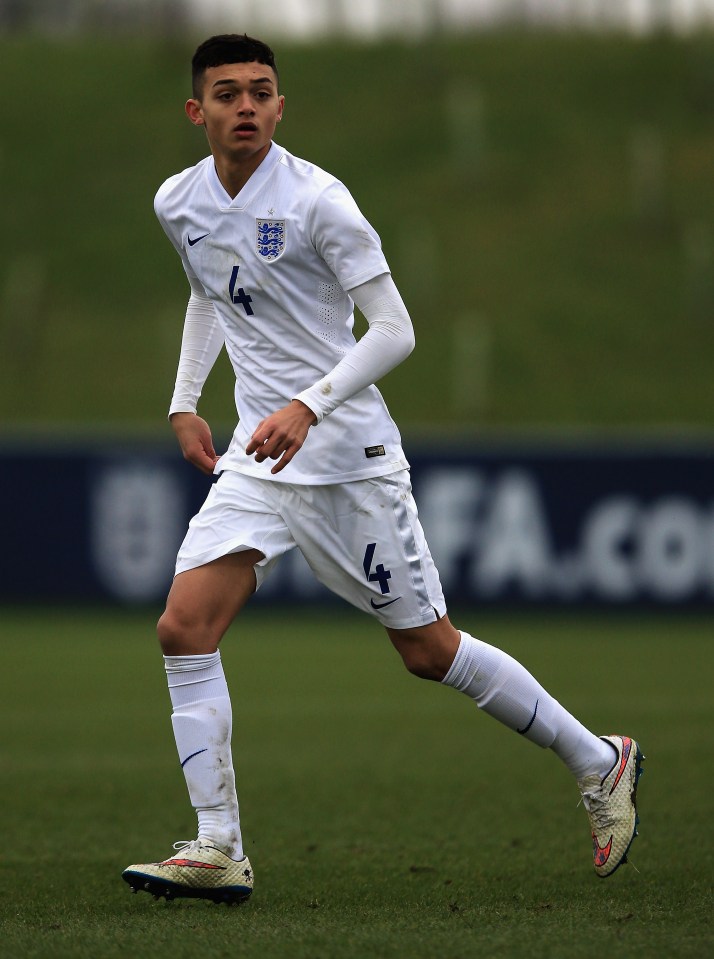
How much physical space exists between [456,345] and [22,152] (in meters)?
10.9

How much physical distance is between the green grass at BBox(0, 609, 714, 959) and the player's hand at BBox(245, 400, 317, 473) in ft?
4.02

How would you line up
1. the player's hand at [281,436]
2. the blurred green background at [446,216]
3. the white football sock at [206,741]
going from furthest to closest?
the blurred green background at [446,216] < the white football sock at [206,741] < the player's hand at [281,436]

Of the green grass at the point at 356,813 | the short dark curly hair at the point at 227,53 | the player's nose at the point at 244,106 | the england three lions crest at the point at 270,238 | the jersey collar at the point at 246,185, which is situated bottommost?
the green grass at the point at 356,813

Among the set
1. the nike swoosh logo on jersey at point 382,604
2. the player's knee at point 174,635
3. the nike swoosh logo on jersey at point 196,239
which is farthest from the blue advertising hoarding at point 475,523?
the player's knee at point 174,635

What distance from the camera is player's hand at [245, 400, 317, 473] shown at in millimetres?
4469

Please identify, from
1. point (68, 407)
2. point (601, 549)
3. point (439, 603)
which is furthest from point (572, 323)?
point (439, 603)

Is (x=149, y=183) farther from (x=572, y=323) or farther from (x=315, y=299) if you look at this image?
(x=315, y=299)

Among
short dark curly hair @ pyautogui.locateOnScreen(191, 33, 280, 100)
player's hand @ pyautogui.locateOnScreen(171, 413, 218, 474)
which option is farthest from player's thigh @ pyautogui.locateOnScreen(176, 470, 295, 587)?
short dark curly hair @ pyautogui.locateOnScreen(191, 33, 280, 100)

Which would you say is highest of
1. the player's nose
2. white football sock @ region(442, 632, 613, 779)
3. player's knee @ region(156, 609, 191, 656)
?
the player's nose

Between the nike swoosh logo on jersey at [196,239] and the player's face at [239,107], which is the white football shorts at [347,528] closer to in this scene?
the nike swoosh logo on jersey at [196,239]

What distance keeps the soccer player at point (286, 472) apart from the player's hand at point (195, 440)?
0.16 metres

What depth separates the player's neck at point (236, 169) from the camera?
4820 mm

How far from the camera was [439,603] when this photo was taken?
16.3ft

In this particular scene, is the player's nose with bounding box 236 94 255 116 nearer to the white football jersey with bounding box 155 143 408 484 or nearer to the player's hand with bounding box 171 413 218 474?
the white football jersey with bounding box 155 143 408 484
